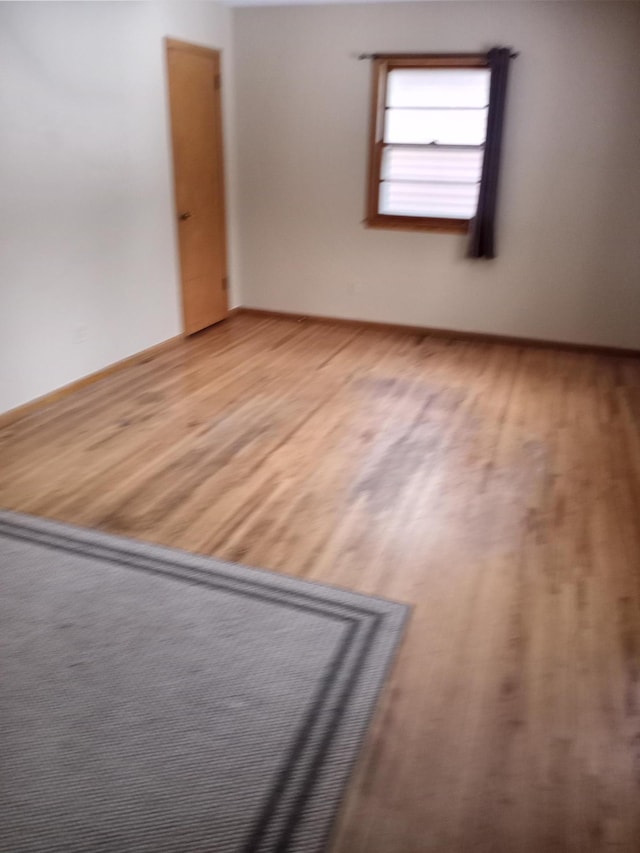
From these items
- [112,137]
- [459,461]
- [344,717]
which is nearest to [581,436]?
[459,461]

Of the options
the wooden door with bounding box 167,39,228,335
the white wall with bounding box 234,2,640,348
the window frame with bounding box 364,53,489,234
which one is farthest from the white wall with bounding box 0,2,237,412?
the window frame with bounding box 364,53,489,234

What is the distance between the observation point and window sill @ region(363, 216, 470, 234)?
536cm

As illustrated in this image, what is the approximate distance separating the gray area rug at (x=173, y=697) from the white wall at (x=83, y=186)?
5.86 ft

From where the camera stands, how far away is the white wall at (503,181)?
4770 millimetres

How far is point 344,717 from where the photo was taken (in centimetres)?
186

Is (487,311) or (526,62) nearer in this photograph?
(526,62)

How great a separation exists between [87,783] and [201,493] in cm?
151

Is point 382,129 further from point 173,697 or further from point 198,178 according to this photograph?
point 173,697

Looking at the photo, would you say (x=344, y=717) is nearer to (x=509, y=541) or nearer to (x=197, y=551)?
(x=197, y=551)

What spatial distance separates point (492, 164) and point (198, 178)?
2286 millimetres

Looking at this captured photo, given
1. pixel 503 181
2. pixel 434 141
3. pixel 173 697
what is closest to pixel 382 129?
pixel 434 141

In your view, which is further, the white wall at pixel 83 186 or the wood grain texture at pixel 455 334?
the wood grain texture at pixel 455 334

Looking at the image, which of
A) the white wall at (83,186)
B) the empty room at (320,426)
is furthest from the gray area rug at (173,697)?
the white wall at (83,186)

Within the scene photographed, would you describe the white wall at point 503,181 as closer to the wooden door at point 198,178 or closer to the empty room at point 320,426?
the empty room at point 320,426
